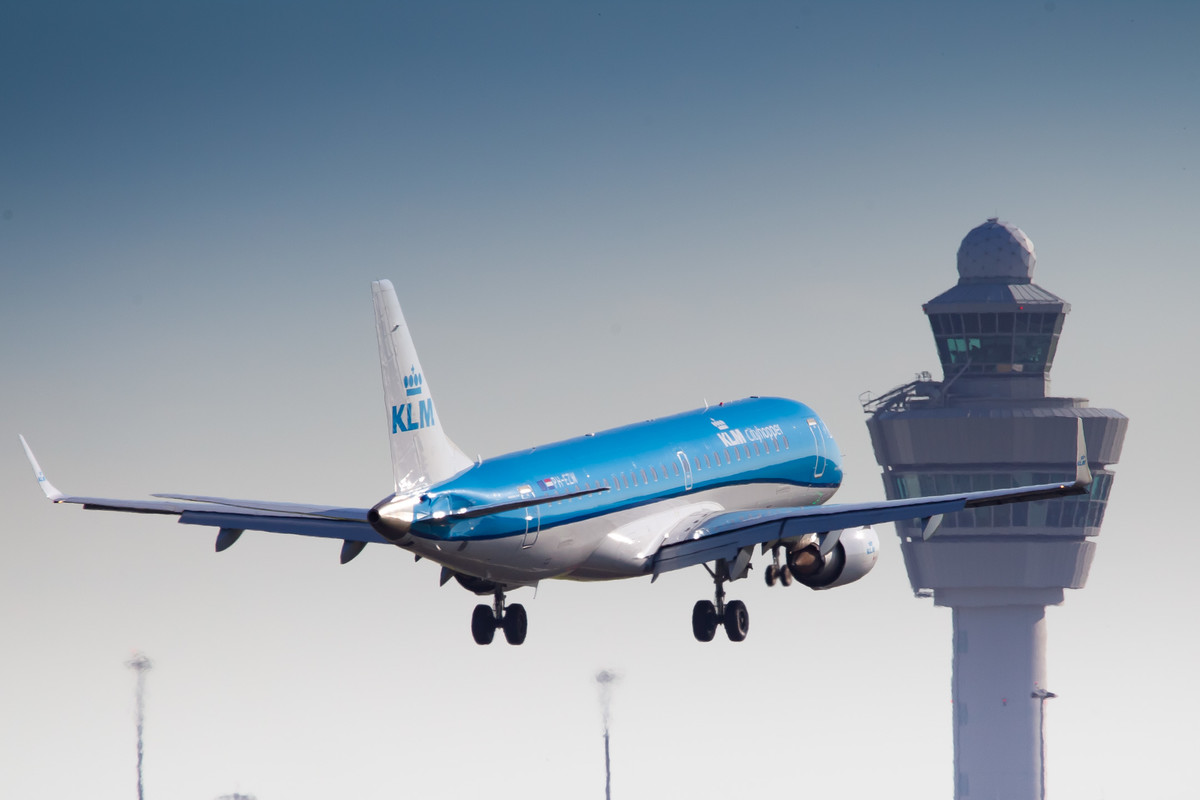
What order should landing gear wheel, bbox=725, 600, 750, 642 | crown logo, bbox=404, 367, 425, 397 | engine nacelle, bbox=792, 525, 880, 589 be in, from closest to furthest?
crown logo, bbox=404, 367, 425, 397
landing gear wheel, bbox=725, 600, 750, 642
engine nacelle, bbox=792, 525, 880, 589

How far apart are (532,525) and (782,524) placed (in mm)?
8266

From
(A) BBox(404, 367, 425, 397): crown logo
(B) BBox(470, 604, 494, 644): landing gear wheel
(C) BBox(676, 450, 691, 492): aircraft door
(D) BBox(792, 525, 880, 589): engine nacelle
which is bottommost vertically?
(B) BBox(470, 604, 494, 644): landing gear wheel

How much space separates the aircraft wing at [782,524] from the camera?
69688mm

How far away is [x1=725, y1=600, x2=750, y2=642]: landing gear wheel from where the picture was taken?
78.8m

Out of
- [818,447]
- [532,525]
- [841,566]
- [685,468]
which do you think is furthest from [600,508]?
[818,447]

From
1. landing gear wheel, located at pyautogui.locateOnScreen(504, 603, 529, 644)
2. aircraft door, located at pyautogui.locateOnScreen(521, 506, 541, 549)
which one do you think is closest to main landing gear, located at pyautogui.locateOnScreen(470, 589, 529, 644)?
landing gear wheel, located at pyautogui.locateOnScreen(504, 603, 529, 644)

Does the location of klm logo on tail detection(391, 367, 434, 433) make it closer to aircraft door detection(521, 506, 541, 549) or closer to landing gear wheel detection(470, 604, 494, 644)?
aircraft door detection(521, 506, 541, 549)

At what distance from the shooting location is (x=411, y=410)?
225 feet

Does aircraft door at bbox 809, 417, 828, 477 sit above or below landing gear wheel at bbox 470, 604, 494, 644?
above

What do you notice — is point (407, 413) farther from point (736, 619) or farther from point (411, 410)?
point (736, 619)

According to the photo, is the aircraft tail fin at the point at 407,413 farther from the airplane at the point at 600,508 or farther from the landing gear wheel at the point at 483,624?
the landing gear wheel at the point at 483,624

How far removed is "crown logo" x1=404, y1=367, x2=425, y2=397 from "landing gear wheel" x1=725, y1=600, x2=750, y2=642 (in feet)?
50.8

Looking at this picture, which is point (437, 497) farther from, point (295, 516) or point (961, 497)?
point (961, 497)

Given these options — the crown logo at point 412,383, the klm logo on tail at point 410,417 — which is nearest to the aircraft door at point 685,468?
the klm logo on tail at point 410,417
